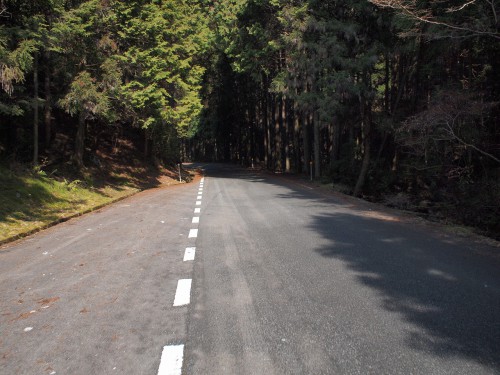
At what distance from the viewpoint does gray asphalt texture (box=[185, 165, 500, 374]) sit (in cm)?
292

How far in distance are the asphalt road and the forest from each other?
6237 millimetres

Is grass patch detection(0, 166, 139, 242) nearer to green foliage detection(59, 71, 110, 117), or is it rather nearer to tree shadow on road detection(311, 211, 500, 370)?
green foliage detection(59, 71, 110, 117)

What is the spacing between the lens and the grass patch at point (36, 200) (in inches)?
365

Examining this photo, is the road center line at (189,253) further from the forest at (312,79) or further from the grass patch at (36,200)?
the forest at (312,79)

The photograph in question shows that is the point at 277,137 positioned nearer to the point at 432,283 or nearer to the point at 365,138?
the point at 365,138

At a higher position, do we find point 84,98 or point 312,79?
point 312,79

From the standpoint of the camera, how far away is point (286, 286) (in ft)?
14.8

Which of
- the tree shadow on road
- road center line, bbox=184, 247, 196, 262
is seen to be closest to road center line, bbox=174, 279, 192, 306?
road center line, bbox=184, 247, 196, 262

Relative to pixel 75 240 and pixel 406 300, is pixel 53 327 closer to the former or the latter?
pixel 406 300

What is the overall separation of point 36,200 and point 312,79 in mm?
15039

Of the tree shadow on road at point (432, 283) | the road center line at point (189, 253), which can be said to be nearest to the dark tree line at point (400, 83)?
the tree shadow on road at point (432, 283)

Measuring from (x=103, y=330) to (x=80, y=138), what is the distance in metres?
17.5

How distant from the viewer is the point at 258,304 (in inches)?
158

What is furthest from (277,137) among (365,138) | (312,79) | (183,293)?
(183,293)
